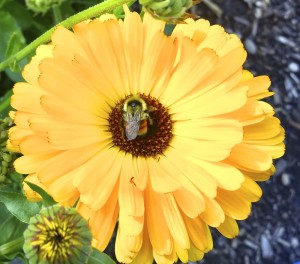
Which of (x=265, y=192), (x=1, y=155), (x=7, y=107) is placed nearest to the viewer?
(x=1, y=155)

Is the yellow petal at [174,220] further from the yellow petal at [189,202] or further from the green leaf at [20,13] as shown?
the green leaf at [20,13]

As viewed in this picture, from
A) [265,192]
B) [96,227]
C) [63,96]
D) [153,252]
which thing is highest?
[63,96]

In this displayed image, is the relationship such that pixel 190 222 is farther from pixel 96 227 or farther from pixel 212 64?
pixel 212 64

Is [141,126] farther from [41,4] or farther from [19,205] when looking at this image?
[41,4]

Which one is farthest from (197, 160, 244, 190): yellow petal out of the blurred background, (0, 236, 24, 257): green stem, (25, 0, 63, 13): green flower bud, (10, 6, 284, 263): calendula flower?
the blurred background

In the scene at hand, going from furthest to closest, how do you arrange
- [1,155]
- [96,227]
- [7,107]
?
[7,107]
[1,155]
[96,227]

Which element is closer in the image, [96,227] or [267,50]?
[96,227]

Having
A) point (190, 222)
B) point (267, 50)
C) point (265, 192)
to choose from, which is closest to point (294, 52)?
point (267, 50)
